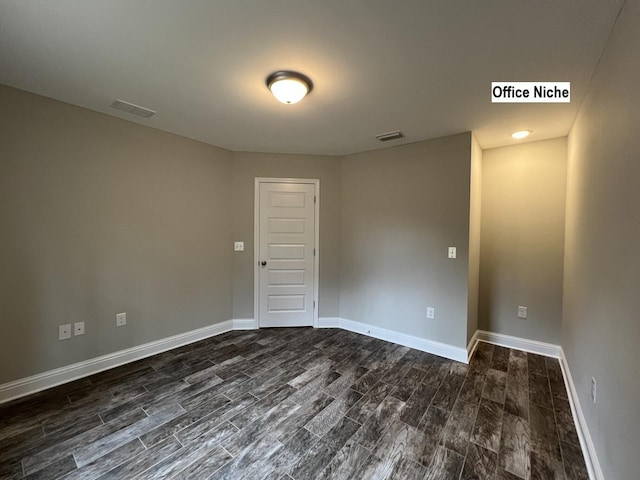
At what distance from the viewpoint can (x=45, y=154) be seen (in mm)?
2193

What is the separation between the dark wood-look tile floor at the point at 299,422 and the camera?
4.96ft

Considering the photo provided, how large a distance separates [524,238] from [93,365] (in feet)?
15.6

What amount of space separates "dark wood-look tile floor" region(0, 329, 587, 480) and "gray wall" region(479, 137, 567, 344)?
54 centimetres

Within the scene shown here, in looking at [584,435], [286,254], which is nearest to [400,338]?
[584,435]

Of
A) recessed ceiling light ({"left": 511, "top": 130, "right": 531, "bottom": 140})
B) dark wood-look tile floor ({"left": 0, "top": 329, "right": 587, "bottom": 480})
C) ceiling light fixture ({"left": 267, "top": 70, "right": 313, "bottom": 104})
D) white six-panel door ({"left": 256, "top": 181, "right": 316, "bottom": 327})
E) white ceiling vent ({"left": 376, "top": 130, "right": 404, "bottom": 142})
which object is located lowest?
dark wood-look tile floor ({"left": 0, "top": 329, "right": 587, "bottom": 480})

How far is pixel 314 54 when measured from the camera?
63.9 inches

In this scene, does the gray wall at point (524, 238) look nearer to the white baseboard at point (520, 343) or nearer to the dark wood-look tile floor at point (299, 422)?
the white baseboard at point (520, 343)

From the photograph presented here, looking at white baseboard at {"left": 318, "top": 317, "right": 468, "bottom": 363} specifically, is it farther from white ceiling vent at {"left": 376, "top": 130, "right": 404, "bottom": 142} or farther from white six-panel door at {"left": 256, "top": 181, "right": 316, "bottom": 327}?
white ceiling vent at {"left": 376, "top": 130, "right": 404, "bottom": 142}

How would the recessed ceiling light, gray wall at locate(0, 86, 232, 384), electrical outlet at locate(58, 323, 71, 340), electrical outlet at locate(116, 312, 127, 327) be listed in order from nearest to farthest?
gray wall at locate(0, 86, 232, 384), electrical outlet at locate(58, 323, 71, 340), electrical outlet at locate(116, 312, 127, 327), the recessed ceiling light

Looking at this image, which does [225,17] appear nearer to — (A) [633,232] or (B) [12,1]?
(B) [12,1]

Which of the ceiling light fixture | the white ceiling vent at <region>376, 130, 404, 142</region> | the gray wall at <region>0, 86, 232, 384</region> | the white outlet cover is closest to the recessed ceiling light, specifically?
the white ceiling vent at <region>376, 130, 404, 142</region>

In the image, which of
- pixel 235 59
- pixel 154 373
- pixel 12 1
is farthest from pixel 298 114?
pixel 154 373

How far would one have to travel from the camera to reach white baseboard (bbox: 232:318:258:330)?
3.68 meters

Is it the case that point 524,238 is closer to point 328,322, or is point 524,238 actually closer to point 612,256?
point 612,256
